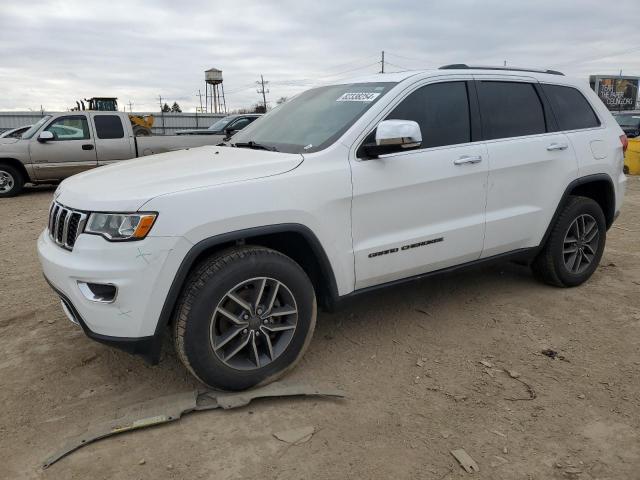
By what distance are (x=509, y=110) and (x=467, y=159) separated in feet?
2.43

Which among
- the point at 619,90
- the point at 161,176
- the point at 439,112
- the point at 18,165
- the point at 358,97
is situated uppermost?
the point at 619,90

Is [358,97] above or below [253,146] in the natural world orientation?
above

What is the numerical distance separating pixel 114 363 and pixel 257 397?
1080mm

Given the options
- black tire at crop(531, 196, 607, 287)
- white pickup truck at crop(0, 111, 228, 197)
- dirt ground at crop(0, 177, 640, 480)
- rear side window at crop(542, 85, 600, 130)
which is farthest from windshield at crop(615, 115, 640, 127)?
dirt ground at crop(0, 177, 640, 480)

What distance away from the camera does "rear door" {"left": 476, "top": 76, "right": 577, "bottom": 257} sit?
3895 mm

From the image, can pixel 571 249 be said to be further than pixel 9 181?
No

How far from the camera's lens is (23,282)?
5059 mm

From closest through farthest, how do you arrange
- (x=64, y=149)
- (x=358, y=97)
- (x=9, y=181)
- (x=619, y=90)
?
(x=358, y=97) → (x=9, y=181) → (x=64, y=149) → (x=619, y=90)

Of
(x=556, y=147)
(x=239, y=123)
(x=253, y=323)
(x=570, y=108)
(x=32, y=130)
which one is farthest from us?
(x=239, y=123)

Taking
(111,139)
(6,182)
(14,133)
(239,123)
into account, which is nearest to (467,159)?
(111,139)

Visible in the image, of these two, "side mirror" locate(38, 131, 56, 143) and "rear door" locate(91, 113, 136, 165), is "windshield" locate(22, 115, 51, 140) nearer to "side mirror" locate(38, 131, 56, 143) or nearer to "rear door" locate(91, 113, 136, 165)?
"side mirror" locate(38, 131, 56, 143)

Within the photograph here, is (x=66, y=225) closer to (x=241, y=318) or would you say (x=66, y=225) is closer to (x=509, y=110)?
(x=241, y=318)

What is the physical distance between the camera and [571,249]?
15.0 feet

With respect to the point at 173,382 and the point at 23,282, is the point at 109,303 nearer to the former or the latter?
the point at 173,382
